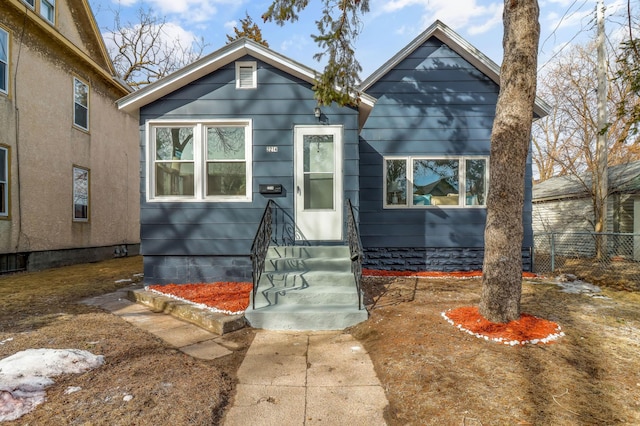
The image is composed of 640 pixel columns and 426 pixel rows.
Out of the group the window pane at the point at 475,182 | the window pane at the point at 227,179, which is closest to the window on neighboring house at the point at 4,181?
the window pane at the point at 227,179

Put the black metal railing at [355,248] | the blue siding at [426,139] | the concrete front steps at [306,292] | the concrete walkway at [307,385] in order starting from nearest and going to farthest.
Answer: the concrete walkway at [307,385], the concrete front steps at [306,292], the black metal railing at [355,248], the blue siding at [426,139]

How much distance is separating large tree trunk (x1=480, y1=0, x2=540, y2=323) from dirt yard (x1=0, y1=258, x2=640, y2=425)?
2.12 ft

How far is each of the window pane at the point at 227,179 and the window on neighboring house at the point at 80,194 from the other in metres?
6.58

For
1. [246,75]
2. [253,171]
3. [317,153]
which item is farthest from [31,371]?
[246,75]

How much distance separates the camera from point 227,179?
609cm

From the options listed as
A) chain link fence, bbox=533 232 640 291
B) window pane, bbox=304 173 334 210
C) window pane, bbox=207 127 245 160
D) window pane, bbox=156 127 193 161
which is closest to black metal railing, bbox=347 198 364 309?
window pane, bbox=304 173 334 210

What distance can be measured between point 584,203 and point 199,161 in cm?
1403

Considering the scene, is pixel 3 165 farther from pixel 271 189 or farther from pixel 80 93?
pixel 271 189

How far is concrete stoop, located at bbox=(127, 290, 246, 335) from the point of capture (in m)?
4.01

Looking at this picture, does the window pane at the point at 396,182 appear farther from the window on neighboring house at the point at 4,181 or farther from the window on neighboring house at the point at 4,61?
the window on neighboring house at the point at 4,61

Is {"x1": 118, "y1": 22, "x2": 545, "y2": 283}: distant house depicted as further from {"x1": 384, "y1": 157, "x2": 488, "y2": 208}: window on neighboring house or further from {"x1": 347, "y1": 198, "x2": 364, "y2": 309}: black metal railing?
{"x1": 384, "y1": 157, "x2": 488, "y2": 208}: window on neighboring house

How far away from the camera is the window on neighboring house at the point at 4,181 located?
7.81 m

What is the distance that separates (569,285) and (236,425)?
6.95m

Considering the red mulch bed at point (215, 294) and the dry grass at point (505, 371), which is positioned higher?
the red mulch bed at point (215, 294)
